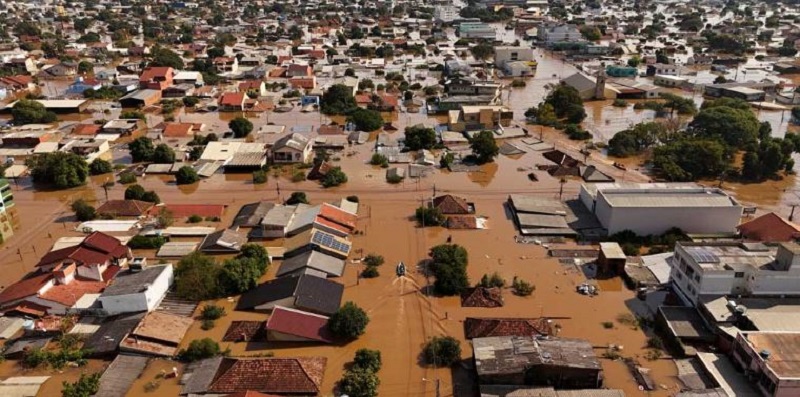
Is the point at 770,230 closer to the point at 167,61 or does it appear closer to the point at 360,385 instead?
the point at 360,385

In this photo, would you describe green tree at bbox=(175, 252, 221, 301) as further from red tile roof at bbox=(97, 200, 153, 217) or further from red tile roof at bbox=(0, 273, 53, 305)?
red tile roof at bbox=(97, 200, 153, 217)

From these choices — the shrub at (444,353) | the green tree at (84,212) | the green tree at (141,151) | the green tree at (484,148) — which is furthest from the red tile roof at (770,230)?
the green tree at (141,151)

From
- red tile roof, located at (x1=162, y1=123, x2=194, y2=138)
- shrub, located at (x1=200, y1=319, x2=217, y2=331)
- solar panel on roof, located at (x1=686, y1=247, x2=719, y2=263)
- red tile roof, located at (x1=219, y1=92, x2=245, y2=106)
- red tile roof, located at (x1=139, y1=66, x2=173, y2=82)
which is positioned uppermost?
red tile roof, located at (x1=139, y1=66, x2=173, y2=82)

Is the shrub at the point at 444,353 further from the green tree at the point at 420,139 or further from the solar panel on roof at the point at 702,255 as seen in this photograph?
the green tree at the point at 420,139

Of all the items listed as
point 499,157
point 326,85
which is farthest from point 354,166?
point 326,85

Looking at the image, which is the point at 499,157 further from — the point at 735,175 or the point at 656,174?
the point at 735,175

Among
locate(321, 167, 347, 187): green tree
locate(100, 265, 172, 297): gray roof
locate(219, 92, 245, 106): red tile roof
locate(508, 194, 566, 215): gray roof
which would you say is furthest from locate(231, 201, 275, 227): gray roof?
locate(219, 92, 245, 106): red tile roof

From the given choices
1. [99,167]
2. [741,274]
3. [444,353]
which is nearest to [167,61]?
[99,167]
